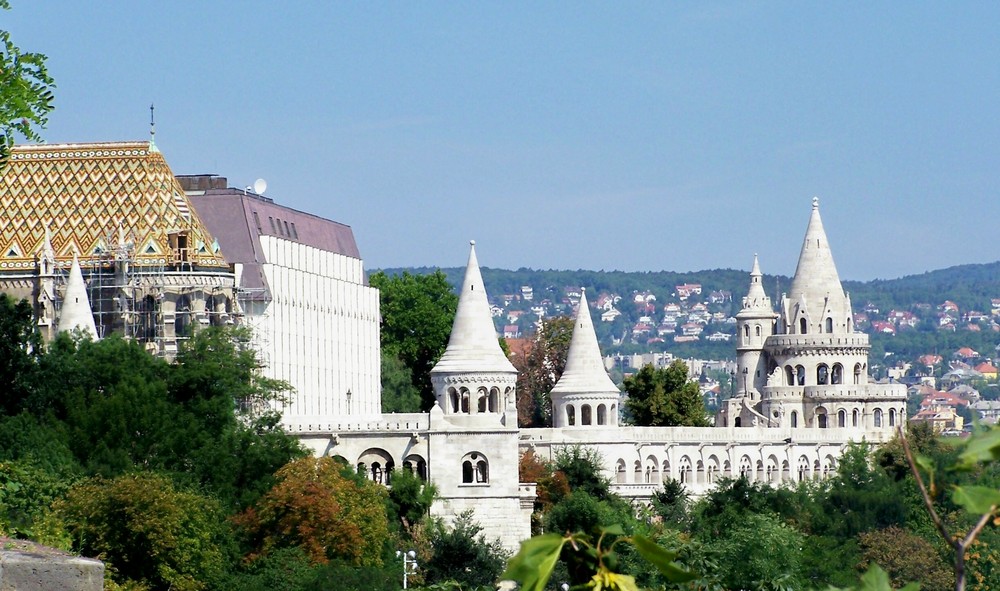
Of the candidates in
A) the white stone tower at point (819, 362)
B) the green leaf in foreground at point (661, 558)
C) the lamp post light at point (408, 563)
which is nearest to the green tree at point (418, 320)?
the white stone tower at point (819, 362)

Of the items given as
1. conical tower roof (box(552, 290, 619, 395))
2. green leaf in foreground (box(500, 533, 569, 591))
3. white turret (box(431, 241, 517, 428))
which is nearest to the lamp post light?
white turret (box(431, 241, 517, 428))

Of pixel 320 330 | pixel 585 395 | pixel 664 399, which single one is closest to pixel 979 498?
pixel 585 395

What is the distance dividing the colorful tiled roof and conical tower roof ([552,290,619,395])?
52.9 ft

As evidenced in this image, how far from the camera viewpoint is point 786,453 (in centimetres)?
10069

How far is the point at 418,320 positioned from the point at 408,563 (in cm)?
4885

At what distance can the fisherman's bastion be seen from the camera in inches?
2862

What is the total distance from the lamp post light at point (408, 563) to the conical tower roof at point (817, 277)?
52.2 meters

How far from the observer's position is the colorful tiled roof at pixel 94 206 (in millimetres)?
75500

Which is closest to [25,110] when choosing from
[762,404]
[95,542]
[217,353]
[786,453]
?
[95,542]

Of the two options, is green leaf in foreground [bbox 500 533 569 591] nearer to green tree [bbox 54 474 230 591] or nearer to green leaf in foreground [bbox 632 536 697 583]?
green leaf in foreground [bbox 632 536 697 583]

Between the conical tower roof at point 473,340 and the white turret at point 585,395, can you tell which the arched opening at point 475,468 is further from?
the white turret at point 585,395

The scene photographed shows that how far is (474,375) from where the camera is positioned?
74.6 metres

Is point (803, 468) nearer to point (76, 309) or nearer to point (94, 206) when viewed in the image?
point (94, 206)

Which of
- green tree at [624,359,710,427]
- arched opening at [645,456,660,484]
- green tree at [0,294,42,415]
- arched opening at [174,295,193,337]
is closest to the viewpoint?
green tree at [0,294,42,415]
